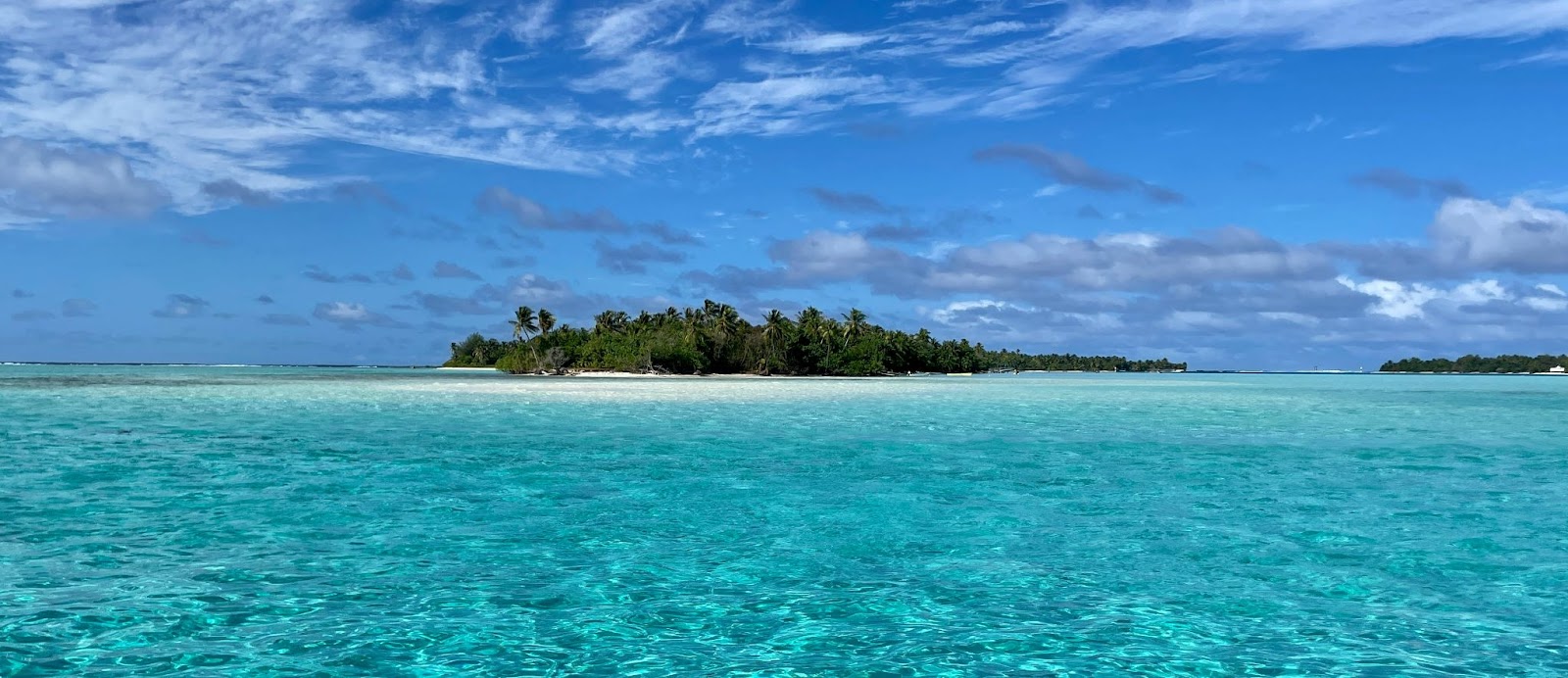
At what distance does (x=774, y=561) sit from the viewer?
1387 cm

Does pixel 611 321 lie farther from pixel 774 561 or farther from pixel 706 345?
pixel 774 561

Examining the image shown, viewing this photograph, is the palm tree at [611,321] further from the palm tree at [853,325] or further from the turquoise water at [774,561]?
the turquoise water at [774,561]

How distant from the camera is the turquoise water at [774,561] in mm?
9594

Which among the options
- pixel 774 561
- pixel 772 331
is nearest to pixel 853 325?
pixel 772 331

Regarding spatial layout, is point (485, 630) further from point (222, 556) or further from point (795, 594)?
point (222, 556)

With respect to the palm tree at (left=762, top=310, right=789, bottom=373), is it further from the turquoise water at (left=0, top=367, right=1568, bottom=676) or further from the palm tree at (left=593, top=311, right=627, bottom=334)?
the turquoise water at (left=0, top=367, right=1568, bottom=676)

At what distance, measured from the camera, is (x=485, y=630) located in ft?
33.3

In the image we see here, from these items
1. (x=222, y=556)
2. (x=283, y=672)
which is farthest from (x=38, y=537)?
(x=283, y=672)

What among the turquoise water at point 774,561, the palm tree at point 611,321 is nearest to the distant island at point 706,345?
the palm tree at point 611,321

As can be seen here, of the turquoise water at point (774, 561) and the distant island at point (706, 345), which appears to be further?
the distant island at point (706, 345)

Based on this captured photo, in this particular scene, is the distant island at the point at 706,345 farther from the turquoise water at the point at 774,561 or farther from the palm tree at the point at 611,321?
the turquoise water at the point at 774,561

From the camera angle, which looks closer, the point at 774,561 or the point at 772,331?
the point at 774,561

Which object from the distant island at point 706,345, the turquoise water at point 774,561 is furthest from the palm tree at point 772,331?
the turquoise water at point 774,561

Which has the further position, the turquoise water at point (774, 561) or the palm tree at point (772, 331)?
the palm tree at point (772, 331)
